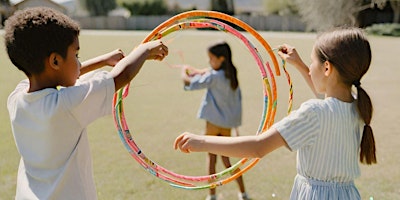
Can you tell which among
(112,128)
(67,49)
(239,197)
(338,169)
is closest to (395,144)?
(239,197)

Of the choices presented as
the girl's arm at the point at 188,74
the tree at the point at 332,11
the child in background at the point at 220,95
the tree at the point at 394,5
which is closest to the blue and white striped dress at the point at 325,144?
the child in background at the point at 220,95

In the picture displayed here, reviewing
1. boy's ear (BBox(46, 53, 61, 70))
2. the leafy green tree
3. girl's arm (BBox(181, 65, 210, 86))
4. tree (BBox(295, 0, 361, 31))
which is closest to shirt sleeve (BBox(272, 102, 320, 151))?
boy's ear (BBox(46, 53, 61, 70))

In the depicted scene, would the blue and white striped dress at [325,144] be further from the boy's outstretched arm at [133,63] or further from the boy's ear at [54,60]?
the boy's ear at [54,60]

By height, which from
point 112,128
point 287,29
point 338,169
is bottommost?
point 287,29

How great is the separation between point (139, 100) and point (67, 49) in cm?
853

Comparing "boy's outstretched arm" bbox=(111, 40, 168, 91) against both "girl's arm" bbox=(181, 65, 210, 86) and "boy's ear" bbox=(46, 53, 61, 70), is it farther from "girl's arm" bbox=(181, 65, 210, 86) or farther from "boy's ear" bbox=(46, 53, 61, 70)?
"girl's arm" bbox=(181, 65, 210, 86)

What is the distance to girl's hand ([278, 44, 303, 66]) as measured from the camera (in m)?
3.22

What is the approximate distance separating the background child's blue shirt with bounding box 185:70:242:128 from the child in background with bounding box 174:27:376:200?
259 centimetres

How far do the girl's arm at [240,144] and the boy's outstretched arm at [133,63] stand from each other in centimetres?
Answer: 42

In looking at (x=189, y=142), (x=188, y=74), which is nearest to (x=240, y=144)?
(x=189, y=142)

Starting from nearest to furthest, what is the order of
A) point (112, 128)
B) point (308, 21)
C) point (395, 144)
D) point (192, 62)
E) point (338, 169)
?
point (338, 169), point (395, 144), point (112, 128), point (192, 62), point (308, 21)

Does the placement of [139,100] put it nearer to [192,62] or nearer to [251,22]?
[192,62]

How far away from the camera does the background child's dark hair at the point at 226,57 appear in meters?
5.26

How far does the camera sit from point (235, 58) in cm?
1973
